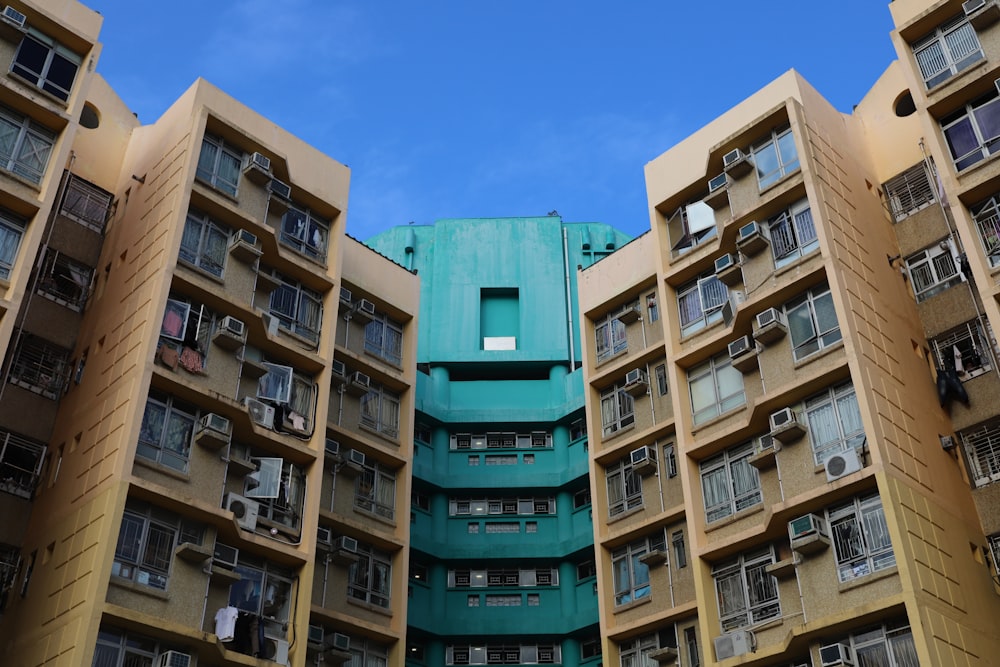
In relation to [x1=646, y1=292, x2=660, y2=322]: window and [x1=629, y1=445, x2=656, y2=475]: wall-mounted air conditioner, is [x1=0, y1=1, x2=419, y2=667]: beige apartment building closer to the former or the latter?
[x1=629, y1=445, x2=656, y2=475]: wall-mounted air conditioner

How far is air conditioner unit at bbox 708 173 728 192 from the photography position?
26.9m

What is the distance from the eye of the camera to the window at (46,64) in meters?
23.2

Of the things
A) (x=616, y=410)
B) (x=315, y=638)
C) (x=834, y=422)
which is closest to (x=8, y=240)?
(x=315, y=638)

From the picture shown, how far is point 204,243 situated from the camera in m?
24.9

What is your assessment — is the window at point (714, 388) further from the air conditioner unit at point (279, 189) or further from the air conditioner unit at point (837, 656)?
the air conditioner unit at point (279, 189)

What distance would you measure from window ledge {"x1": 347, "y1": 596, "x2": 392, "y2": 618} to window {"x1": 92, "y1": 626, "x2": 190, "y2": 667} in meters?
6.22

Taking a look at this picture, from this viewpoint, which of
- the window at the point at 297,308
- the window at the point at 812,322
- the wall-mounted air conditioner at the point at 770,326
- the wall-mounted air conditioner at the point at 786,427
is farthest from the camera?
the window at the point at 297,308

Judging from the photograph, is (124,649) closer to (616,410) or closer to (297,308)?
(297,308)

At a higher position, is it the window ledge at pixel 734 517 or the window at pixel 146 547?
the window ledge at pixel 734 517

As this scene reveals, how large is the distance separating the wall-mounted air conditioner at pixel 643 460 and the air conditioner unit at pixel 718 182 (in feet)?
22.2

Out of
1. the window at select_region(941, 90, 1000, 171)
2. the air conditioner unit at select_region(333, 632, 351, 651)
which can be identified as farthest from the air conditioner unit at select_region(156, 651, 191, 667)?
the window at select_region(941, 90, 1000, 171)

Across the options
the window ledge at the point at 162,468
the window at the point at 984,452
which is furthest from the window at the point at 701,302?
the window ledge at the point at 162,468

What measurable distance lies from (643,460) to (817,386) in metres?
5.74

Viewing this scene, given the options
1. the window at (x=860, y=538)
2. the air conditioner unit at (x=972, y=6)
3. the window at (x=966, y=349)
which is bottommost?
the window at (x=860, y=538)
